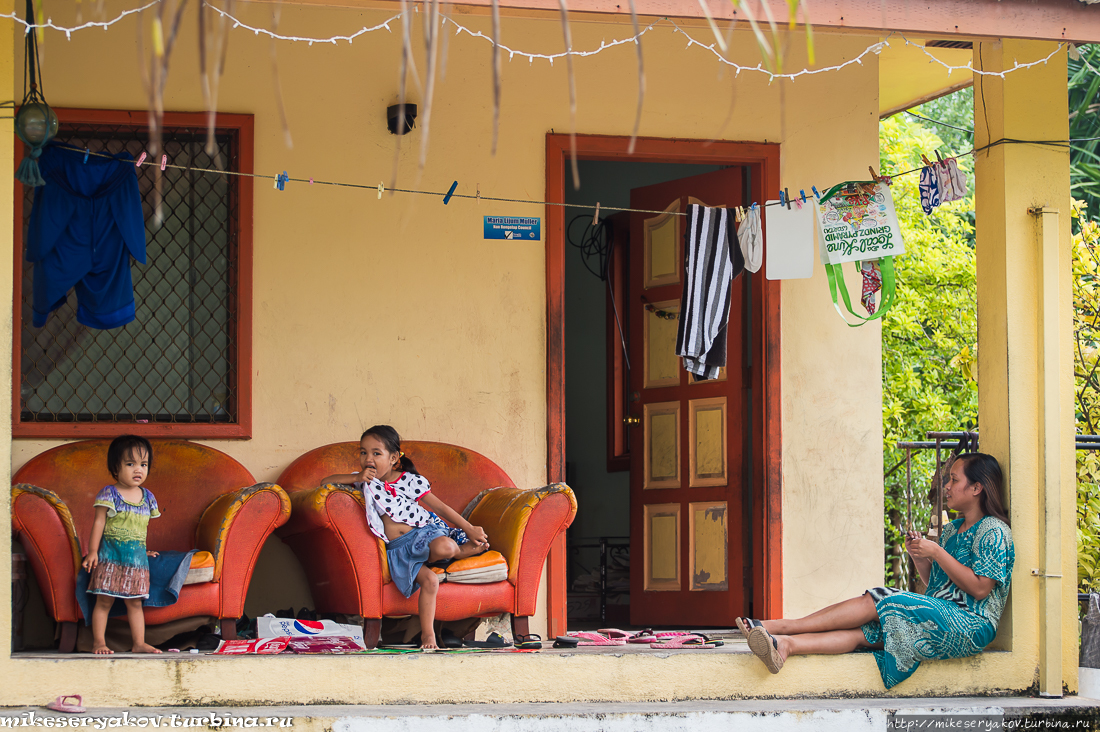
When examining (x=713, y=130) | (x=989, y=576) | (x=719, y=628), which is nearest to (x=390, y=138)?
(x=713, y=130)

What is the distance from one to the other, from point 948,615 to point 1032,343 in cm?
116

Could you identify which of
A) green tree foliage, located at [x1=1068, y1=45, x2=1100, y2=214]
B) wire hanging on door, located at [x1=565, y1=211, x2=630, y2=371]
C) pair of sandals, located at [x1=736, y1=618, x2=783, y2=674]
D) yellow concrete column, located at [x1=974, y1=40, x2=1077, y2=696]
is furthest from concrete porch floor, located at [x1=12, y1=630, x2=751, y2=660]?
green tree foliage, located at [x1=1068, y1=45, x2=1100, y2=214]

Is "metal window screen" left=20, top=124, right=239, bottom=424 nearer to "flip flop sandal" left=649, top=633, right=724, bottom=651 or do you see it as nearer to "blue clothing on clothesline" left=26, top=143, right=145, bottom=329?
"blue clothing on clothesline" left=26, top=143, right=145, bottom=329

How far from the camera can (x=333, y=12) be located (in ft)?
19.3

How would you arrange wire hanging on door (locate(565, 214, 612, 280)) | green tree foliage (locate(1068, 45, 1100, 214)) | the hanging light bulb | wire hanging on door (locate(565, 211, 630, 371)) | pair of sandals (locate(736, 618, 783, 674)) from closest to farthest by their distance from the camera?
pair of sandals (locate(736, 618, 783, 674)), the hanging light bulb, wire hanging on door (locate(565, 211, 630, 371)), wire hanging on door (locate(565, 214, 612, 280)), green tree foliage (locate(1068, 45, 1100, 214))

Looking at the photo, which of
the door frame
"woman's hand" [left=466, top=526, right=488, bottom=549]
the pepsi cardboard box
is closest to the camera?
the pepsi cardboard box

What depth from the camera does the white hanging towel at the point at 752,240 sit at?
541 cm

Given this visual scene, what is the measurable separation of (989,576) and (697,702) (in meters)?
1.22

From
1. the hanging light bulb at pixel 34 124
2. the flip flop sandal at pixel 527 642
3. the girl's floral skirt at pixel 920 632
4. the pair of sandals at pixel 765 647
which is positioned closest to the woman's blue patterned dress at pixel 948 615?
the girl's floral skirt at pixel 920 632

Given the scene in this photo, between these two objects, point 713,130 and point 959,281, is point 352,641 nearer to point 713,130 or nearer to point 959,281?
point 713,130

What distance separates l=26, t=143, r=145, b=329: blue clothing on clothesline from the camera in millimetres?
5168

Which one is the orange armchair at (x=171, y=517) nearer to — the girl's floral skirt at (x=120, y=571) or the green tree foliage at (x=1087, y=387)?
the girl's floral skirt at (x=120, y=571)

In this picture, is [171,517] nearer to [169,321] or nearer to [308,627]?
[308,627]

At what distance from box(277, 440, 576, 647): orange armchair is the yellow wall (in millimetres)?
266
